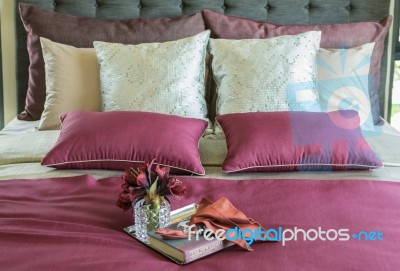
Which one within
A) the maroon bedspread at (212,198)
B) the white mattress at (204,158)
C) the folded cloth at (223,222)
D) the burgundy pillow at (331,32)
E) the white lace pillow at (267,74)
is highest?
the burgundy pillow at (331,32)

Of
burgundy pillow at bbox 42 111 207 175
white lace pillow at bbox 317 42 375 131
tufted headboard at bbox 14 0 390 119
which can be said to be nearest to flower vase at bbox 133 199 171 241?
burgundy pillow at bbox 42 111 207 175

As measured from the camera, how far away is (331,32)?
262cm

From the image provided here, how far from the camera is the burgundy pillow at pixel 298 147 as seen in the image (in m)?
1.92

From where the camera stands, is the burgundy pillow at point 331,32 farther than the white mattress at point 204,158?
Yes

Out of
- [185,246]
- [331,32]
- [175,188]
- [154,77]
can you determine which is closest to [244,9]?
[331,32]

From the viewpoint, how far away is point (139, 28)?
264cm

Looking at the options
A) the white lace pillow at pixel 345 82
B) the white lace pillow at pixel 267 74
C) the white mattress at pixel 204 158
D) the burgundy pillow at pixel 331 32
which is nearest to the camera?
the white mattress at pixel 204 158

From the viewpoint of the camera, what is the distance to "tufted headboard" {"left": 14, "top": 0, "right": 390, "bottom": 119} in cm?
278

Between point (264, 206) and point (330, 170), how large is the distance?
465 mm

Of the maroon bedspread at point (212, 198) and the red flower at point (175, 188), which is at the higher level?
the red flower at point (175, 188)

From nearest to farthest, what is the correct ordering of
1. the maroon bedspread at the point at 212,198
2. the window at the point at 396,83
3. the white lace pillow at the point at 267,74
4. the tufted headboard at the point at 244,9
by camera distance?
the maroon bedspread at the point at 212,198 < the white lace pillow at the point at 267,74 < the tufted headboard at the point at 244,9 < the window at the point at 396,83

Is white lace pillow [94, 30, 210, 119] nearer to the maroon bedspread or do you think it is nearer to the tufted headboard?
the tufted headboard
